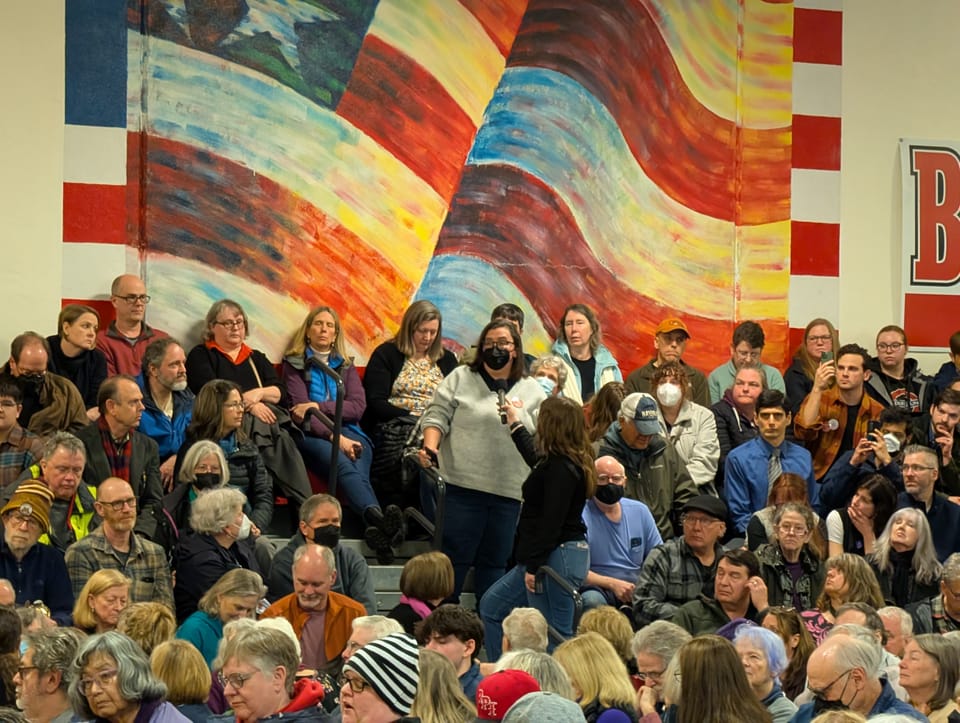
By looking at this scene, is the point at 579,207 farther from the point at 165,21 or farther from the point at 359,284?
the point at 165,21

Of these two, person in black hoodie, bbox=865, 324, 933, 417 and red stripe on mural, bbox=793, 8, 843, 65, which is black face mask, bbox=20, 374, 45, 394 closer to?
person in black hoodie, bbox=865, 324, 933, 417

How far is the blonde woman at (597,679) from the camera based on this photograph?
575 centimetres

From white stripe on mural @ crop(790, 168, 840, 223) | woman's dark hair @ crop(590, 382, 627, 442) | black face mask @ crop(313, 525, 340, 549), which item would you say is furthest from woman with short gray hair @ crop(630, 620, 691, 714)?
white stripe on mural @ crop(790, 168, 840, 223)

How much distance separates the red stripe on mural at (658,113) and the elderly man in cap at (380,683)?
276 inches

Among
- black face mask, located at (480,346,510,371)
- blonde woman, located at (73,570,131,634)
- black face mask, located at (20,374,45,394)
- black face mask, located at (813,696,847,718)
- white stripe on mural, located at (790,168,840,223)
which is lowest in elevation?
black face mask, located at (813,696,847,718)

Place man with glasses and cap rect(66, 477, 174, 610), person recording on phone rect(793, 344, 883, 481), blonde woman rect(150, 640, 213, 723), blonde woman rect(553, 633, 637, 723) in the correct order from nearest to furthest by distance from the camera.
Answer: blonde woman rect(150, 640, 213, 723), blonde woman rect(553, 633, 637, 723), man with glasses and cap rect(66, 477, 174, 610), person recording on phone rect(793, 344, 883, 481)

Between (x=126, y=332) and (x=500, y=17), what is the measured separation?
307 cm

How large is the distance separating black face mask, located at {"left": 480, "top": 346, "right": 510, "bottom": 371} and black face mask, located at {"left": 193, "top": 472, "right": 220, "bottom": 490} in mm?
1388

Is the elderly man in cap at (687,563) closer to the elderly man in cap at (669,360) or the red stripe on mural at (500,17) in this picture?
the elderly man in cap at (669,360)

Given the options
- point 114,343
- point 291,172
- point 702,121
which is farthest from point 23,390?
point 702,121

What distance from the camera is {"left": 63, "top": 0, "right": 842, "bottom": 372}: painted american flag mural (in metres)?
9.84

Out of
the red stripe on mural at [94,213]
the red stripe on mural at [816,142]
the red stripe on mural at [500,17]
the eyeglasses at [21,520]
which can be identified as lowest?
the eyeglasses at [21,520]

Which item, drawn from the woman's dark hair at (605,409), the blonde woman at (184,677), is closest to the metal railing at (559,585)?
the woman's dark hair at (605,409)

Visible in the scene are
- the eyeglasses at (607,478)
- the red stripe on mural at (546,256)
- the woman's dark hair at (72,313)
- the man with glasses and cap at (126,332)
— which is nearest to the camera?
the eyeglasses at (607,478)
